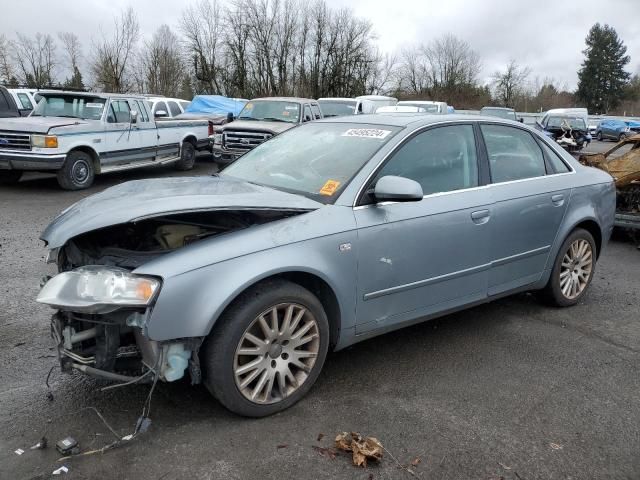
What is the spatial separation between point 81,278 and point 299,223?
1.21m

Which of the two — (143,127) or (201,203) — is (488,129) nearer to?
(201,203)

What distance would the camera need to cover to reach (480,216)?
4.04 m

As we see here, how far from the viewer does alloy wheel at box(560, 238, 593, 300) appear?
4988 millimetres

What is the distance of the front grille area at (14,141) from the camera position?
10.2 metres

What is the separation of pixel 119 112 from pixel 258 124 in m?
3.06

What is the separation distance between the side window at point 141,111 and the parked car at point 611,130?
129 feet

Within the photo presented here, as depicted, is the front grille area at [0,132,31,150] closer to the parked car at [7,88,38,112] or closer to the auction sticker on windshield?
the parked car at [7,88,38,112]

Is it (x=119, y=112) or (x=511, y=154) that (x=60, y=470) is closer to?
(x=511, y=154)

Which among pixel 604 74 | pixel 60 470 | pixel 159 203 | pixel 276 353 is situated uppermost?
pixel 604 74

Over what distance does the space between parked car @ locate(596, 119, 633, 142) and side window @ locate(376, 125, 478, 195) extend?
43370 mm

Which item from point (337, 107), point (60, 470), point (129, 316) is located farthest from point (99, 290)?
point (337, 107)

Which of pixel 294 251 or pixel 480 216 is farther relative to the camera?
pixel 480 216

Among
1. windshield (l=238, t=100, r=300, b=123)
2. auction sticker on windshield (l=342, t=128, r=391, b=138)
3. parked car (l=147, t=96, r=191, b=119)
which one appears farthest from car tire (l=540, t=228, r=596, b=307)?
parked car (l=147, t=96, r=191, b=119)

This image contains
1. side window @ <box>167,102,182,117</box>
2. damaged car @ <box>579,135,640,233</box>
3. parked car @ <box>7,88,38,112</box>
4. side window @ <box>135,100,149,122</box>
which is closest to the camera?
damaged car @ <box>579,135,640,233</box>
